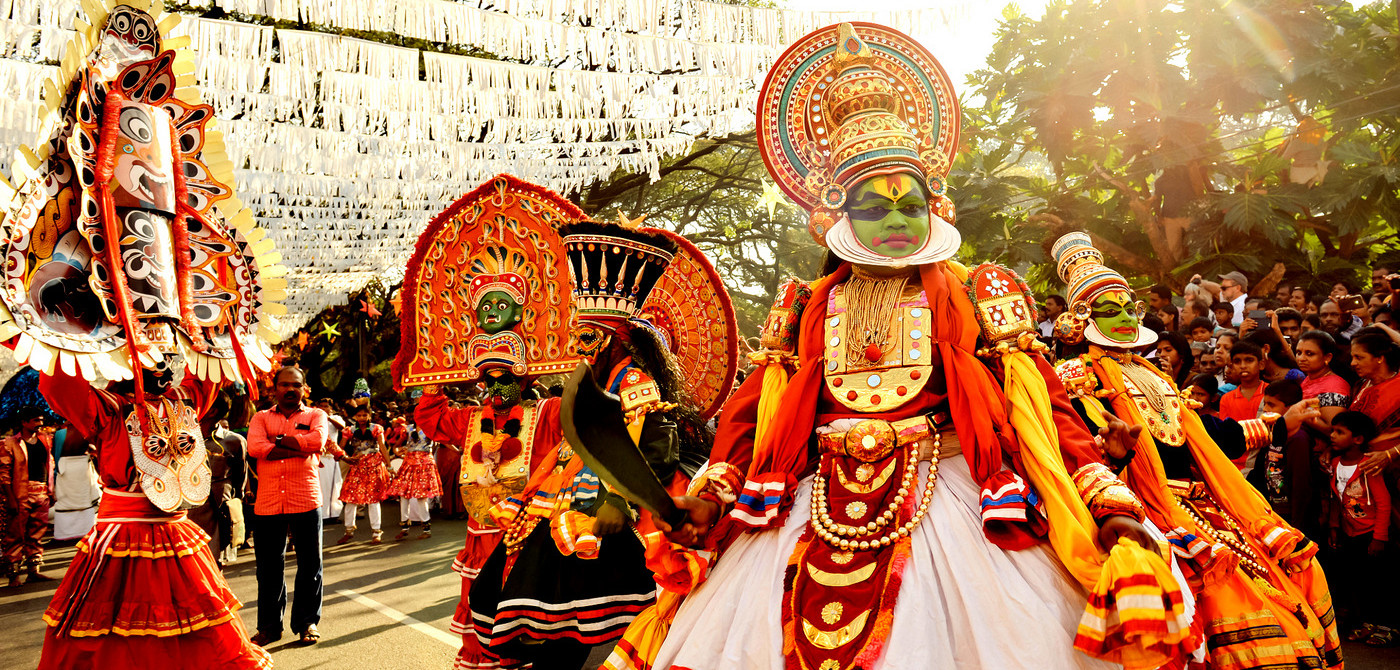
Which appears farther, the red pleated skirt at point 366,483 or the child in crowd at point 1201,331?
the red pleated skirt at point 366,483

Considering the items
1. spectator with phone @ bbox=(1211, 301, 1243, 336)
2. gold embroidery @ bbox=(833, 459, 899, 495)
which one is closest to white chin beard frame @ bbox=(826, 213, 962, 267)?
gold embroidery @ bbox=(833, 459, 899, 495)

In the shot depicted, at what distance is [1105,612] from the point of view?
6.88 ft

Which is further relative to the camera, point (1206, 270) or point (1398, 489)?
point (1206, 270)

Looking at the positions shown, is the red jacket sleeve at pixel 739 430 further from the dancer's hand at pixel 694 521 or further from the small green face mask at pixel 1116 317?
the small green face mask at pixel 1116 317

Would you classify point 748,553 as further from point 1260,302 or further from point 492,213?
point 1260,302

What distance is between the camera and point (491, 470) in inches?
211

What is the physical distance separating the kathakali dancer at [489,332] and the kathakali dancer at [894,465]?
2.63m

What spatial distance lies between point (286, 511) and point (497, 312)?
2.54 meters

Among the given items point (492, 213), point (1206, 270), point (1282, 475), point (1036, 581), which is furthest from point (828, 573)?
point (1206, 270)

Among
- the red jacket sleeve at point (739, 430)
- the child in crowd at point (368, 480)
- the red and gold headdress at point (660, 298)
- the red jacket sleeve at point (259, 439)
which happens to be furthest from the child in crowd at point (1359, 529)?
the child in crowd at point (368, 480)

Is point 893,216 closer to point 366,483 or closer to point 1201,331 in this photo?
point 1201,331

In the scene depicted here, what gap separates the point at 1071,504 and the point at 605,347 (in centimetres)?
231

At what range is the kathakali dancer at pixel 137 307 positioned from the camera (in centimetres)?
395

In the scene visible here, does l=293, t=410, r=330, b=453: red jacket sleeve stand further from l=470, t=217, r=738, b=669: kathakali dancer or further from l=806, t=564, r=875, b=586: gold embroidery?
l=806, t=564, r=875, b=586: gold embroidery
